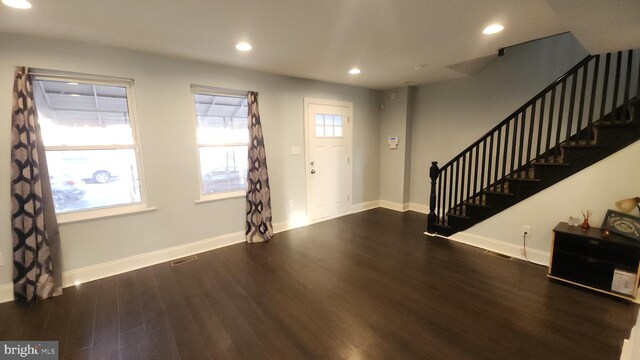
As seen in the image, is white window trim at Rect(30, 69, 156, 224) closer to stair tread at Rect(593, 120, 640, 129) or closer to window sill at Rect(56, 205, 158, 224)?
window sill at Rect(56, 205, 158, 224)

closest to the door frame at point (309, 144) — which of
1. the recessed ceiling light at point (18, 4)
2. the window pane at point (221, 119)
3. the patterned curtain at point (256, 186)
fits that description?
the patterned curtain at point (256, 186)

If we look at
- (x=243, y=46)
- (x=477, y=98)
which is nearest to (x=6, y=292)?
(x=243, y=46)

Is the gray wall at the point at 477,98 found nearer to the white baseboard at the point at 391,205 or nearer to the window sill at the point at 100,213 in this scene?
the white baseboard at the point at 391,205

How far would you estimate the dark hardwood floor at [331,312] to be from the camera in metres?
1.89

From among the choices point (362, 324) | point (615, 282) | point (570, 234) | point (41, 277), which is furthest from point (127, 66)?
point (615, 282)

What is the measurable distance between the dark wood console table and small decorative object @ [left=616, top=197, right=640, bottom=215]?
10.4 inches

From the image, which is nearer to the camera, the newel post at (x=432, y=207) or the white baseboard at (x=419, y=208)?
the newel post at (x=432, y=207)

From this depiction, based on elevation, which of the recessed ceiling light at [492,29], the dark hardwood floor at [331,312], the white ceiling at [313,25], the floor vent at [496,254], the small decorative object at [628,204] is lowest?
the dark hardwood floor at [331,312]

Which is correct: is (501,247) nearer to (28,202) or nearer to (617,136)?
(617,136)

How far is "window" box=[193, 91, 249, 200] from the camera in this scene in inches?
140

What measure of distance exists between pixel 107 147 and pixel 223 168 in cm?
131

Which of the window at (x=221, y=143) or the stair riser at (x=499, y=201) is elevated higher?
the window at (x=221, y=143)

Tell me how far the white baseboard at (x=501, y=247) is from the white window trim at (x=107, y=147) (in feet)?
13.6

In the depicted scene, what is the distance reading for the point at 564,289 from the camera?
257cm
